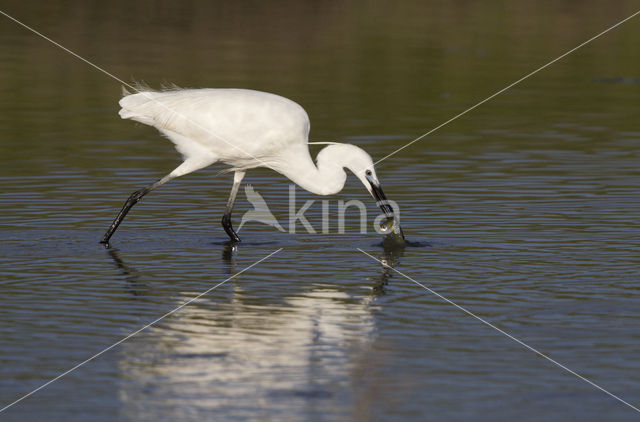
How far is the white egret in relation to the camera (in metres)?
13.9

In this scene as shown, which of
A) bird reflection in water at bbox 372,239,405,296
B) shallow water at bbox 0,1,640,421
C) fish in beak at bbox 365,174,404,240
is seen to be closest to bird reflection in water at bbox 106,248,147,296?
shallow water at bbox 0,1,640,421

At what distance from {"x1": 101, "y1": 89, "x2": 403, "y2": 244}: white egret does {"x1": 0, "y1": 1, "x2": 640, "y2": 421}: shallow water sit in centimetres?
56

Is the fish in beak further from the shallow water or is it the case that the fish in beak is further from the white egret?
the shallow water

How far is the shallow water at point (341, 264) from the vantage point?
8.09 m

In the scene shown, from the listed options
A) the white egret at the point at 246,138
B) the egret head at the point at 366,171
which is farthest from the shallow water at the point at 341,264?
the white egret at the point at 246,138

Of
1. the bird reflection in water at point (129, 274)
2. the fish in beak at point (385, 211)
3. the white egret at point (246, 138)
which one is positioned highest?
the white egret at point (246, 138)

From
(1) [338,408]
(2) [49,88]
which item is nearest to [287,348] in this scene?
(1) [338,408]

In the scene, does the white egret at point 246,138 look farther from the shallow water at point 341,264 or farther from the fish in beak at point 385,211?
the shallow water at point 341,264

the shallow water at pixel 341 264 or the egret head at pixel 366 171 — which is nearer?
the shallow water at pixel 341 264

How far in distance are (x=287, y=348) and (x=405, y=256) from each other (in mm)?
3895

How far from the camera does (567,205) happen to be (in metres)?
15.2

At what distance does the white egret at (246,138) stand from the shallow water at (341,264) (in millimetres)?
560

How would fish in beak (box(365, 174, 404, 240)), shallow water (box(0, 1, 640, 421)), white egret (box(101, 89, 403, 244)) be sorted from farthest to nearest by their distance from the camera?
white egret (box(101, 89, 403, 244)) → fish in beak (box(365, 174, 404, 240)) → shallow water (box(0, 1, 640, 421))

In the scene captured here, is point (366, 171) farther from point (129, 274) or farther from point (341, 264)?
point (129, 274)
